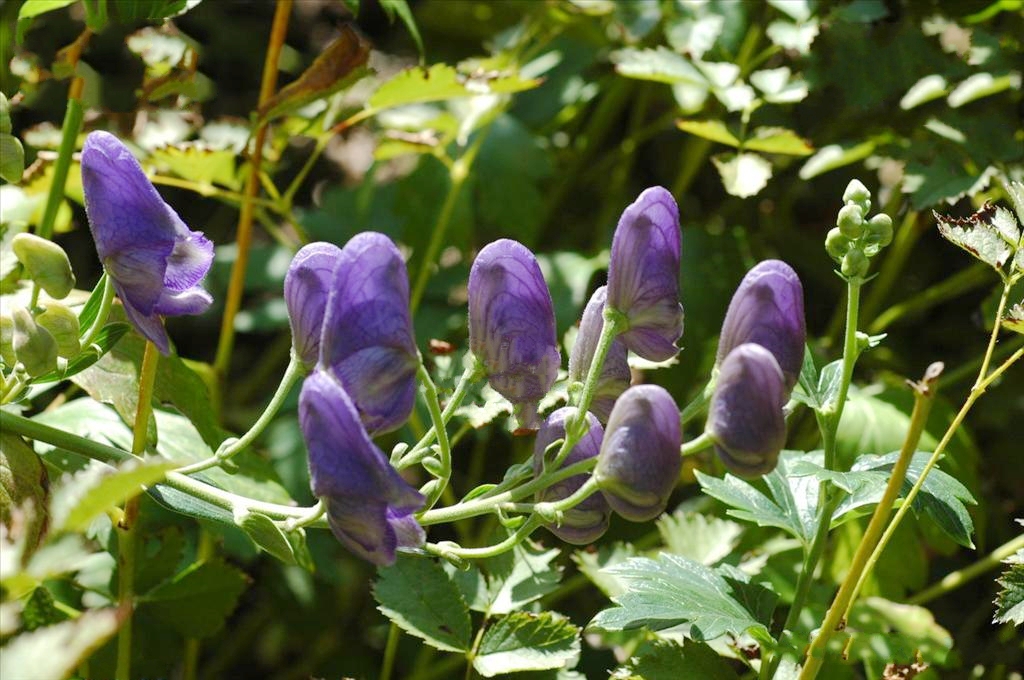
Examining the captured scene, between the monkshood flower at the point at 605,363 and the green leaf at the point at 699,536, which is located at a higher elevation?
the monkshood flower at the point at 605,363

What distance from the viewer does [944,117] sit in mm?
1534

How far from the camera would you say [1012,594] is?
96 centimetres

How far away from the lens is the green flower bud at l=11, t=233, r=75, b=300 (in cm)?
84

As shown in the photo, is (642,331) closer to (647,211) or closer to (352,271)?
(647,211)

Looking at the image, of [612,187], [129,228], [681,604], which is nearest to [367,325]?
[129,228]

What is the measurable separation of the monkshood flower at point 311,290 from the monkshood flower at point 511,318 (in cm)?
11

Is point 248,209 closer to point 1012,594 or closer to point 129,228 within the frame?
point 129,228

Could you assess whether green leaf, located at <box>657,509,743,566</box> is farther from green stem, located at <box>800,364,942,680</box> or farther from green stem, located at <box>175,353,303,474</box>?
green stem, located at <box>175,353,303,474</box>

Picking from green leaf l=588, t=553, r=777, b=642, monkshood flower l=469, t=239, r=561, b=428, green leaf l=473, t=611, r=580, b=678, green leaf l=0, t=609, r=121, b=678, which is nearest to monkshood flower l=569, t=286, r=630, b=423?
monkshood flower l=469, t=239, r=561, b=428

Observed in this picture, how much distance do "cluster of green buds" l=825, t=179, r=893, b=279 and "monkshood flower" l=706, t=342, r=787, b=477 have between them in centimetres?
12

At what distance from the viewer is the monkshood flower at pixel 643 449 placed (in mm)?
753

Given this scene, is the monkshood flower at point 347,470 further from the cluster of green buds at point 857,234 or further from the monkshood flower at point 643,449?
the cluster of green buds at point 857,234

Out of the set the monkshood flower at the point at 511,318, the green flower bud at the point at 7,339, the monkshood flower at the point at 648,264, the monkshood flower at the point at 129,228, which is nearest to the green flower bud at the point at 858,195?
the monkshood flower at the point at 648,264

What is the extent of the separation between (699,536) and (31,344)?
2.41 ft
